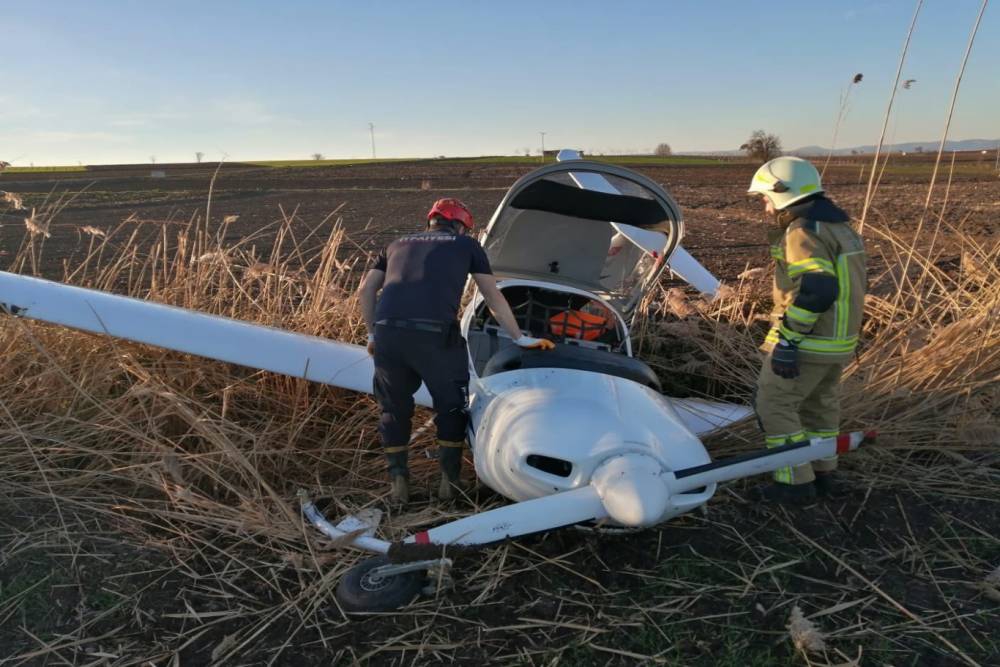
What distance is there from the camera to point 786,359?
342 cm

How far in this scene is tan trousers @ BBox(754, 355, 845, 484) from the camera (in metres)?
3.57

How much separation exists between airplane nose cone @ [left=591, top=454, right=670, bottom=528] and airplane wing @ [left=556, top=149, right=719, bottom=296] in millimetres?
2450

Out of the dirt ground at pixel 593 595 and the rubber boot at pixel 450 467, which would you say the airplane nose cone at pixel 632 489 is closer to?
the dirt ground at pixel 593 595

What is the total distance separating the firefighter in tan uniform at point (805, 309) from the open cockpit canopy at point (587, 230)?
106 centimetres

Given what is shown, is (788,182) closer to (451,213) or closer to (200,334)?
(451,213)

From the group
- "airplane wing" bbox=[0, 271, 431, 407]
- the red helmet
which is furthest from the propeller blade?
the red helmet

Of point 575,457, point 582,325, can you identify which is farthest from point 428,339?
point 582,325

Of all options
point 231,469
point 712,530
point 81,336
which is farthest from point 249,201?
point 712,530

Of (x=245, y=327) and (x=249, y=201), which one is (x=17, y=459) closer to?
(x=245, y=327)

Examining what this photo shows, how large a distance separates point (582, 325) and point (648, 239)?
1402 mm

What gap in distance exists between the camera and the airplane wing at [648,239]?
4.76 m

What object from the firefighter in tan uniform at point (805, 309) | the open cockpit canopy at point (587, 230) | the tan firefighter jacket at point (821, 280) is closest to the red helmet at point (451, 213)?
the open cockpit canopy at point (587, 230)

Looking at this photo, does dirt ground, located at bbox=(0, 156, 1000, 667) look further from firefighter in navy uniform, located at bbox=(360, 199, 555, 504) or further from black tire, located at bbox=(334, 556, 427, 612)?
firefighter in navy uniform, located at bbox=(360, 199, 555, 504)

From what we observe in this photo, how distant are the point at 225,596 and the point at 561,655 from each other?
5.19ft
